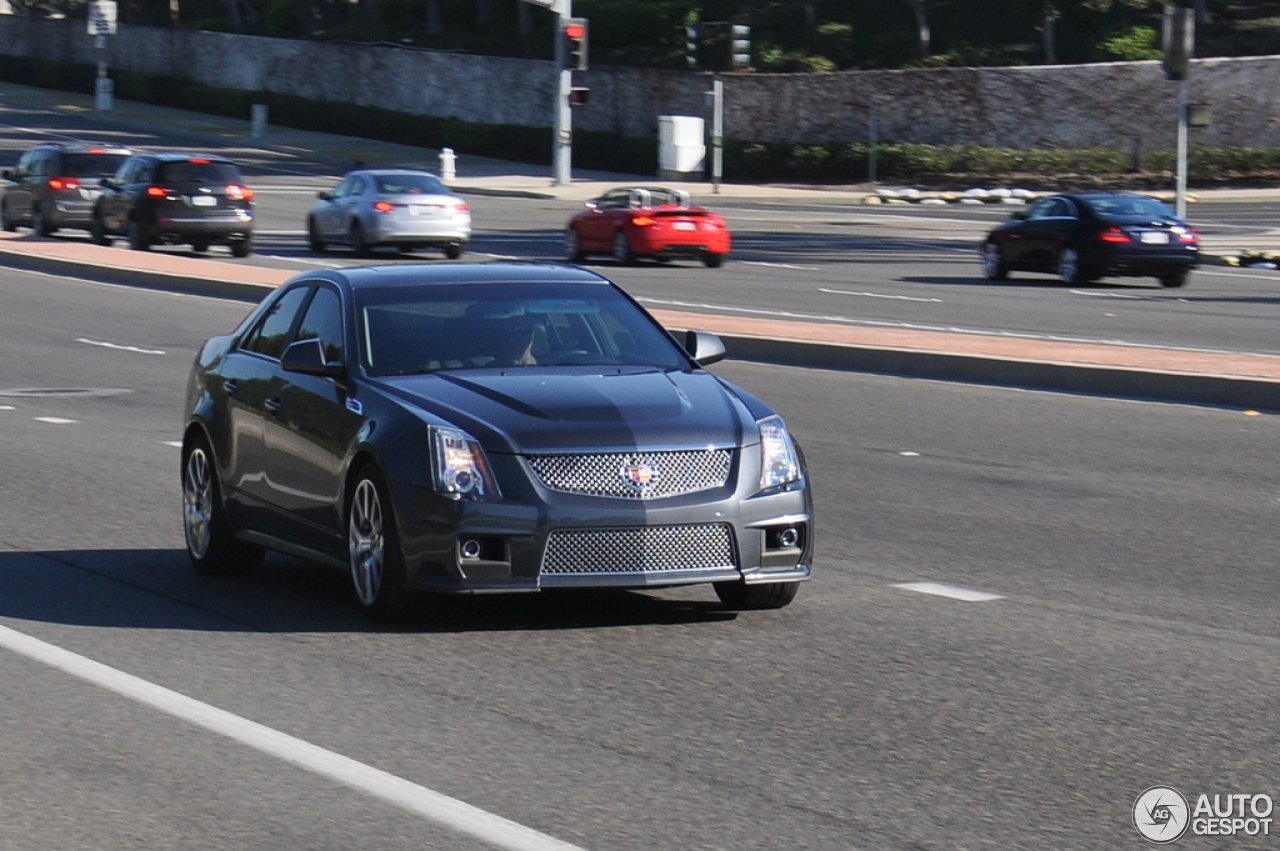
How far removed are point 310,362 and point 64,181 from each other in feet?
106

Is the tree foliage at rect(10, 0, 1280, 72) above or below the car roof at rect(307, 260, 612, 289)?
above

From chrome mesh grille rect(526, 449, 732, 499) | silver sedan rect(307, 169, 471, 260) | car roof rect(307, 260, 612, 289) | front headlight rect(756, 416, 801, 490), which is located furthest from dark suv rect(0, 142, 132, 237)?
chrome mesh grille rect(526, 449, 732, 499)

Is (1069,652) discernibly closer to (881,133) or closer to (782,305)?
(782,305)

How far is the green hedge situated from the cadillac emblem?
49.8 metres

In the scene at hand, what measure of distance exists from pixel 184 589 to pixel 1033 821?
16.7 feet

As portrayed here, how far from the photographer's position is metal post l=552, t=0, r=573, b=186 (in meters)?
56.6

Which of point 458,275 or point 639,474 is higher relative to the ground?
point 458,275

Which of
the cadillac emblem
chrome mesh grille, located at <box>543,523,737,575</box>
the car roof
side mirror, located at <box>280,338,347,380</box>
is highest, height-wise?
the car roof

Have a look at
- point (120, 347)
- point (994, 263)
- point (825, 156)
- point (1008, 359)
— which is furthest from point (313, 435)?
point (825, 156)

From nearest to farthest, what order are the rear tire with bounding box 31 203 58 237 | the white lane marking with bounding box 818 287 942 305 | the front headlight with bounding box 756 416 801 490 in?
the front headlight with bounding box 756 416 801 490, the white lane marking with bounding box 818 287 942 305, the rear tire with bounding box 31 203 58 237

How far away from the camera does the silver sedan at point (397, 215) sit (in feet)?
119

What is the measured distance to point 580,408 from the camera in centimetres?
858

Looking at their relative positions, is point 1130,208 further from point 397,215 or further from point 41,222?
point 41,222
